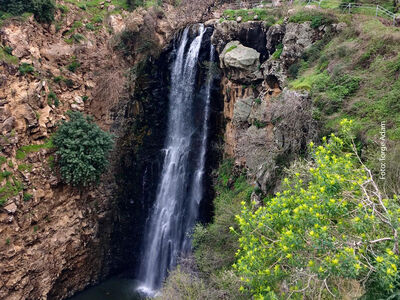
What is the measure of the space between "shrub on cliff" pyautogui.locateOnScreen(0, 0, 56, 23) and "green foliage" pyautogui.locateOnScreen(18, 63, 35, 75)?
3703mm

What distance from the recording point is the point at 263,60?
1700cm

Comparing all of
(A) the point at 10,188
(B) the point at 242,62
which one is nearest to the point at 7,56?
(A) the point at 10,188

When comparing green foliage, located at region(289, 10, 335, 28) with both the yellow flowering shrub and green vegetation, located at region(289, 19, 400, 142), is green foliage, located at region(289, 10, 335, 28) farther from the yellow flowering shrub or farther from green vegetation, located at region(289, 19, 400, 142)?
the yellow flowering shrub

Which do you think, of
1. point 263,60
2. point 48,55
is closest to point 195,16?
point 263,60

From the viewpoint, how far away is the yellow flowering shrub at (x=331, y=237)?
3961 mm

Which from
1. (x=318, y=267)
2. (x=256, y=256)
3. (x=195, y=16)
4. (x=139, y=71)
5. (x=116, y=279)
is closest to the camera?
(x=318, y=267)

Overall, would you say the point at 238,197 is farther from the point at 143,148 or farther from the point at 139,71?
the point at 139,71

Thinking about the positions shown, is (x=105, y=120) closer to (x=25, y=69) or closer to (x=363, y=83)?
(x=25, y=69)

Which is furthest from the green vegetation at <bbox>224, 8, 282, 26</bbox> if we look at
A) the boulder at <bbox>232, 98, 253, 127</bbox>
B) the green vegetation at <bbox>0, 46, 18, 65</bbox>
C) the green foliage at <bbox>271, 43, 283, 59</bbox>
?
the green vegetation at <bbox>0, 46, 18, 65</bbox>

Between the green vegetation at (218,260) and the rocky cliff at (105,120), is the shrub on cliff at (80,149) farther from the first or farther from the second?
the green vegetation at (218,260)

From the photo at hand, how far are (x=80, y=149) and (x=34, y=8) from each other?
32.7 feet

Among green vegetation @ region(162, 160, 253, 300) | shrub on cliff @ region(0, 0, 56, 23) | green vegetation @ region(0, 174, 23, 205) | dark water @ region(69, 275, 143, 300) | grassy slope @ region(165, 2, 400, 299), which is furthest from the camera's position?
dark water @ region(69, 275, 143, 300)

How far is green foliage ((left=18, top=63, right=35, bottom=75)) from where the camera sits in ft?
50.2

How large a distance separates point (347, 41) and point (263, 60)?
18.2 feet
